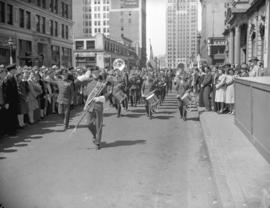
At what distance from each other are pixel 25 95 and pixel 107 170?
244 inches

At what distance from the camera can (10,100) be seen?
1093 centimetres

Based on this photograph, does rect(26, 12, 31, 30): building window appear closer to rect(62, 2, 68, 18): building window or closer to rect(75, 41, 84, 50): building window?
rect(62, 2, 68, 18): building window

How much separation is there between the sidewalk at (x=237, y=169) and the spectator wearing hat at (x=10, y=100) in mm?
5038

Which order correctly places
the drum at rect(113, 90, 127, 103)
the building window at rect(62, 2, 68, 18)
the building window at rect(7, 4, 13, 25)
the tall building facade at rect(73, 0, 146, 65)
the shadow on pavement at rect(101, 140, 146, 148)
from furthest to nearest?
1. the tall building facade at rect(73, 0, 146, 65)
2. the building window at rect(62, 2, 68, 18)
3. the building window at rect(7, 4, 13, 25)
4. the drum at rect(113, 90, 127, 103)
5. the shadow on pavement at rect(101, 140, 146, 148)

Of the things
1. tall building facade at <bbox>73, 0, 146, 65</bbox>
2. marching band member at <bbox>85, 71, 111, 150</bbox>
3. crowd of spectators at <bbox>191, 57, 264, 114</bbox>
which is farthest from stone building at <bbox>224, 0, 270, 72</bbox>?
tall building facade at <bbox>73, 0, 146, 65</bbox>

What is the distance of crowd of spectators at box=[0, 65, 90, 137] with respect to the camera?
10.9 metres

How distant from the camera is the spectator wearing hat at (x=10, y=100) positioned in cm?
1083

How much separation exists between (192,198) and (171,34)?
5020 inches

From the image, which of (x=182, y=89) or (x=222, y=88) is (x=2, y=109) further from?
(x=222, y=88)

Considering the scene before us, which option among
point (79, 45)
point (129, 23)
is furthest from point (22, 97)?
point (129, 23)

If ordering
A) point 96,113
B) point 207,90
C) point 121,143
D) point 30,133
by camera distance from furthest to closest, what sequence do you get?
point 207,90 < point 30,133 < point 121,143 < point 96,113

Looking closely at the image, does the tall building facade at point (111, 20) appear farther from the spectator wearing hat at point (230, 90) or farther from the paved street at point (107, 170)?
the paved street at point (107, 170)

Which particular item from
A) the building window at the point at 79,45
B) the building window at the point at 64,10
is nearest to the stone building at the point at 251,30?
the building window at the point at 64,10

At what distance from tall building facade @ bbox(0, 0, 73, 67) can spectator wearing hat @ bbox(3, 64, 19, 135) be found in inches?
825
